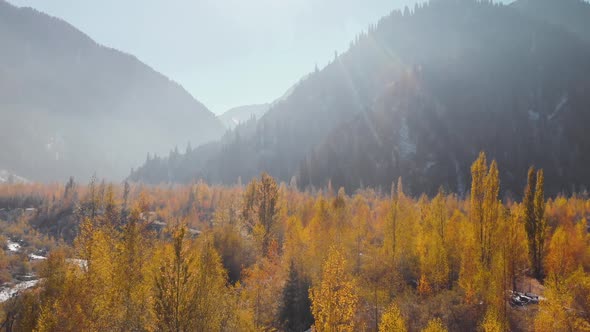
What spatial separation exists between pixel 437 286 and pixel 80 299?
34476 millimetres

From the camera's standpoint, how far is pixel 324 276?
21.2 meters

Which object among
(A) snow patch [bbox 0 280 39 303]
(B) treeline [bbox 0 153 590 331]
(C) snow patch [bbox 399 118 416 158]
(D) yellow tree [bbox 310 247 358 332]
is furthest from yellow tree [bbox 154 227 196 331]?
(C) snow patch [bbox 399 118 416 158]

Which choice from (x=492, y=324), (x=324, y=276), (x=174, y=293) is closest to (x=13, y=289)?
(x=174, y=293)

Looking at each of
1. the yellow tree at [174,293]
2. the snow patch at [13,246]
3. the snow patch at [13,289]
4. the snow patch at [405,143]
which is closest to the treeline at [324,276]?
the yellow tree at [174,293]

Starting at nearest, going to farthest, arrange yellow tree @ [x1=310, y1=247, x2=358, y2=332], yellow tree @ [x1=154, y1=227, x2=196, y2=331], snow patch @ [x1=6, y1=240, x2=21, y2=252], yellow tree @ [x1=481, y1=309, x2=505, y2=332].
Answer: yellow tree @ [x1=154, y1=227, x2=196, y2=331]
yellow tree @ [x1=310, y1=247, x2=358, y2=332]
yellow tree @ [x1=481, y1=309, x2=505, y2=332]
snow patch @ [x1=6, y1=240, x2=21, y2=252]

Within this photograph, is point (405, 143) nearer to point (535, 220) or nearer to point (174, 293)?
point (535, 220)

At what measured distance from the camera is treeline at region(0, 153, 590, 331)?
21.8 meters

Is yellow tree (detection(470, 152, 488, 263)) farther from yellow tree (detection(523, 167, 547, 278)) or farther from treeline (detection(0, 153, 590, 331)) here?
yellow tree (detection(523, 167, 547, 278))

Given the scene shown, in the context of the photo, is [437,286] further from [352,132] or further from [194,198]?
[352,132]

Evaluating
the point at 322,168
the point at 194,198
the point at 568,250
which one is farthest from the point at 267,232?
the point at 322,168

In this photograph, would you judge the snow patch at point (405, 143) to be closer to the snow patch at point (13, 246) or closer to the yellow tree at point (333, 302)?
the snow patch at point (13, 246)

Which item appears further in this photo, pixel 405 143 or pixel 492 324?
pixel 405 143

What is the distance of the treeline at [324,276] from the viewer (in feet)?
71.5

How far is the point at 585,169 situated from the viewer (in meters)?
175
